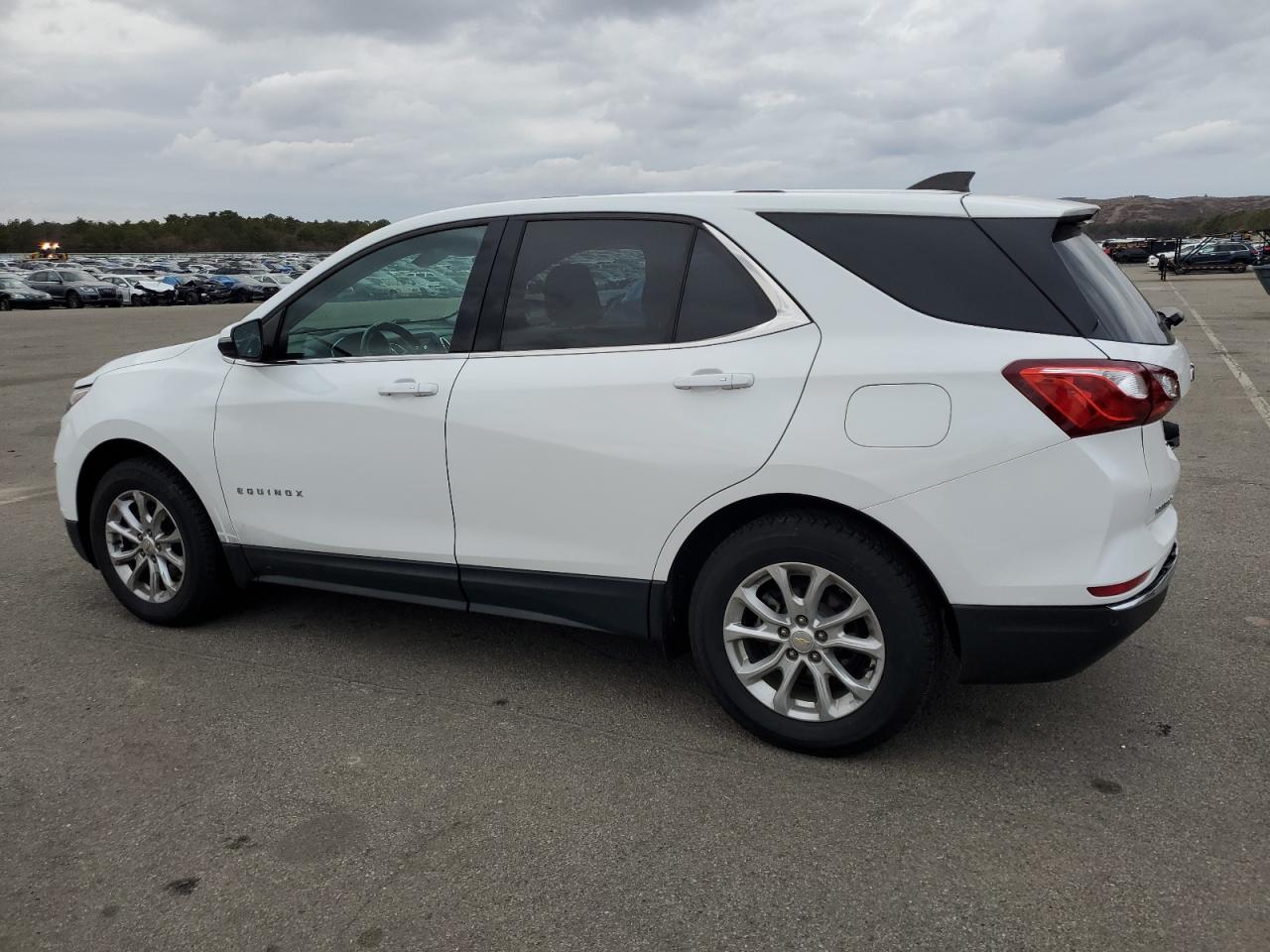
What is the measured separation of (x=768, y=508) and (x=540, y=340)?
1.00 meters

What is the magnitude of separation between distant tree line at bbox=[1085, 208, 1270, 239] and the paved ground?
125m

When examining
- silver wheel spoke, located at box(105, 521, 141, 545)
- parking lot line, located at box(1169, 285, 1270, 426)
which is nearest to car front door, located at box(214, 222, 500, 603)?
silver wheel spoke, located at box(105, 521, 141, 545)

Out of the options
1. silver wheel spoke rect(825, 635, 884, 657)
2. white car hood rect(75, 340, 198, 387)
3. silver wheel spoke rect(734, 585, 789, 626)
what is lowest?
silver wheel spoke rect(825, 635, 884, 657)

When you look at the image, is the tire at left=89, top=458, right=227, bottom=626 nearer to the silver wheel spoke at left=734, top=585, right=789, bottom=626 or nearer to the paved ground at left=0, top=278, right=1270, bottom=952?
the paved ground at left=0, top=278, right=1270, bottom=952

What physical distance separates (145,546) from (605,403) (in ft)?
7.68

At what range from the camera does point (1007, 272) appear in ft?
9.92

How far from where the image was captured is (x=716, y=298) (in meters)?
3.32

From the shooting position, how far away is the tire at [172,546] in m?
4.36

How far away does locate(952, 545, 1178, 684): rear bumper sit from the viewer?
2.92 m

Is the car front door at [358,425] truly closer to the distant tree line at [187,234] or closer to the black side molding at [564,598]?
the black side molding at [564,598]

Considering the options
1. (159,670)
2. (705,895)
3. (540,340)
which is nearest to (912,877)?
(705,895)

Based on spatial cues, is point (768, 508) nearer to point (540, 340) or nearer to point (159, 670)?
point (540, 340)

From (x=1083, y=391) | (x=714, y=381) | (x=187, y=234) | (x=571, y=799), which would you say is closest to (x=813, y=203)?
(x=714, y=381)

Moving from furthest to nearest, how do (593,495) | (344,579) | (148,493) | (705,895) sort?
(148,493) < (344,579) < (593,495) < (705,895)
